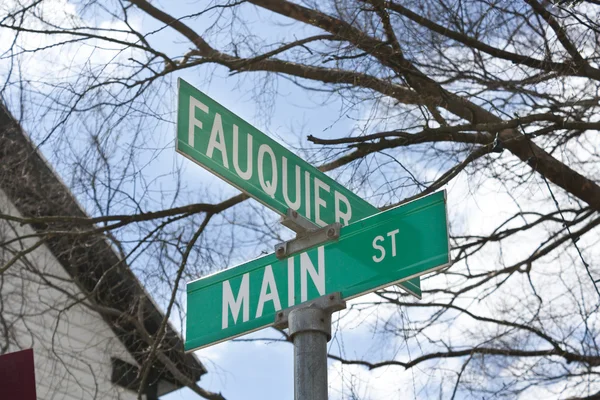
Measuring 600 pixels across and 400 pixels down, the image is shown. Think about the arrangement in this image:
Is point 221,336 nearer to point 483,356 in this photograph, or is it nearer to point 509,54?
point 509,54

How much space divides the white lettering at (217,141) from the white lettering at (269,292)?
0.48 metres

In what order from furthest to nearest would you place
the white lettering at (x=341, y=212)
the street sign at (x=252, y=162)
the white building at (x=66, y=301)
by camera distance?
the white building at (x=66, y=301) < the white lettering at (x=341, y=212) < the street sign at (x=252, y=162)

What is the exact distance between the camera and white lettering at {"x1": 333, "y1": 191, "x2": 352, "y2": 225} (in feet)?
14.0

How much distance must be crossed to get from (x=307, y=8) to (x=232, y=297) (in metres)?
3.83

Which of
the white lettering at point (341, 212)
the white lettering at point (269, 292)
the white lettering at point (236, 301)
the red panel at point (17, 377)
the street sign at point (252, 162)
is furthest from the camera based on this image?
the white lettering at point (341, 212)

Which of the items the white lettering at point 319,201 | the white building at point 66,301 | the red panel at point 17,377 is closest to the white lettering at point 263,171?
the white lettering at point 319,201

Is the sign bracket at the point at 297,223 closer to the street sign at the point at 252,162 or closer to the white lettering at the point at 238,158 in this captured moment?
the street sign at the point at 252,162

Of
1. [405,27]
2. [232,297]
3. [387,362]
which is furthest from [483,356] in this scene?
[232,297]

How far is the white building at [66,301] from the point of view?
8.33 metres

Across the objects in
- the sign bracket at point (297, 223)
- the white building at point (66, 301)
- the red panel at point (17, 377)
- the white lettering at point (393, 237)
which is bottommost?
the red panel at point (17, 377)

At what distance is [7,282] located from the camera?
10.0 meters

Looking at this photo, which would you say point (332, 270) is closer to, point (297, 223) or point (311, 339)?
point (297, 223)

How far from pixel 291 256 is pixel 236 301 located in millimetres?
300

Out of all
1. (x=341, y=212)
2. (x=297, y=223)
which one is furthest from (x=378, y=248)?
(x=341, y=212)
